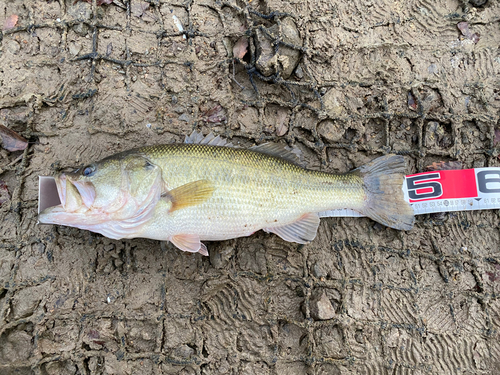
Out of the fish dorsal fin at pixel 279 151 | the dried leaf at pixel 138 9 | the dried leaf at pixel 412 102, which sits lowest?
the fish dorsal fin at pixel 279 151

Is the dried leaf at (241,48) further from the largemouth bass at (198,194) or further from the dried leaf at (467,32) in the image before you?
the dried leaf at (467,32)

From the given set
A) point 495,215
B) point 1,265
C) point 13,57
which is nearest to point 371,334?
point 495,215

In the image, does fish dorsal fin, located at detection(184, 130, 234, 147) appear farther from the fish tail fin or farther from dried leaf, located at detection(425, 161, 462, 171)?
dried leaf, located at detection(425, 161, 462, 171)

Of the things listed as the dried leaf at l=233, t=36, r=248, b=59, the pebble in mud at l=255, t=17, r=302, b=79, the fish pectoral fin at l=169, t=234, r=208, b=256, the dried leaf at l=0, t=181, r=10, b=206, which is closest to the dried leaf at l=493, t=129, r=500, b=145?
the pebble in mud at l=255, t=17, r=302, b=79

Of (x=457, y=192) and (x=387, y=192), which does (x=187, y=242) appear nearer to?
(x=387, y=192)

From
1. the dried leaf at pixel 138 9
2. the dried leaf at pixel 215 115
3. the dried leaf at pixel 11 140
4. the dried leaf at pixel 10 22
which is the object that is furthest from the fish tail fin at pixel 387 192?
the dried leaf at pixel 10 22
